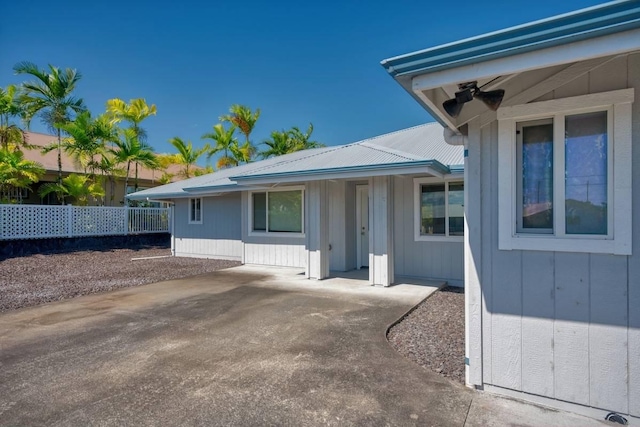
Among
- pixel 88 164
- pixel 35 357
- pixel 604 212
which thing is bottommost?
pixel 35 357

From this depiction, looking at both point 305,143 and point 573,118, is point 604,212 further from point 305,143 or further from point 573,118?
point 305,143

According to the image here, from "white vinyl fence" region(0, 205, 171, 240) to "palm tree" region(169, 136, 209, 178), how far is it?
12.6ft

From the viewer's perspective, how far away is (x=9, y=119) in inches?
574

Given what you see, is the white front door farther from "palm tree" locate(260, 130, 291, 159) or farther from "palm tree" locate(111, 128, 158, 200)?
"palm tree" locate(260, 130, 291, 159)

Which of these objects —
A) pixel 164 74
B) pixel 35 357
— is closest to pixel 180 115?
pixel 164 74

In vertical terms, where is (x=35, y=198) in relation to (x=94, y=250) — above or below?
above

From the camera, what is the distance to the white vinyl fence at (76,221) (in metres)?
12.5

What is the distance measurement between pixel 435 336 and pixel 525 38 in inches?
145

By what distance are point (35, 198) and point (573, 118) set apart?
22531mm

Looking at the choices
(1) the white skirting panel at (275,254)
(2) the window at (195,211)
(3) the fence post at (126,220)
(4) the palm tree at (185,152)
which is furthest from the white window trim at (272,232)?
(4) the palm tree at (185,152)

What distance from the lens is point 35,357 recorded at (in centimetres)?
389

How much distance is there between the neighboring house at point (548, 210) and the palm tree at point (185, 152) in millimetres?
19427

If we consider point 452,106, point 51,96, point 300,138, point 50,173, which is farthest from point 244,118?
point 452,106

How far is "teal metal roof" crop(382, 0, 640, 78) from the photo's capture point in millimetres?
1902
